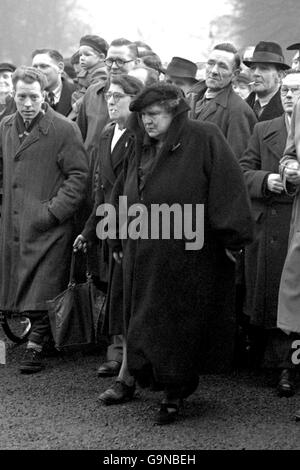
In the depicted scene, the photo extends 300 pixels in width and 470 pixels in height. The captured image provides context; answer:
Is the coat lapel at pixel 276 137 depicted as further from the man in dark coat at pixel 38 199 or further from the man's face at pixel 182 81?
the man's face at pixel 182 81

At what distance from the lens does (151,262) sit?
648 cm

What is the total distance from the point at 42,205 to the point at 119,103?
3.65ft

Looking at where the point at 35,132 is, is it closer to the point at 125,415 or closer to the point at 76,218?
the point at 76,218

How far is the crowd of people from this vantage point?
6.46m

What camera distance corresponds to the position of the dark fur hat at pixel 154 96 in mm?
6445

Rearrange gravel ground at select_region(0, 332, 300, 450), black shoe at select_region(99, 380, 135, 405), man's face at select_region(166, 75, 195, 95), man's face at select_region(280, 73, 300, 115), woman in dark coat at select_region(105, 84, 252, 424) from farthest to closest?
man's face at select_region(166, 75, 195, 95) < man's face at select_region(280, 73, 300, 115) < black shoe at select_region(99, 380, 135, 405) < woman in dark coat at select_region(105, 84, 252, 424) < gravel ground at select_region(0, 332, 300, 450)

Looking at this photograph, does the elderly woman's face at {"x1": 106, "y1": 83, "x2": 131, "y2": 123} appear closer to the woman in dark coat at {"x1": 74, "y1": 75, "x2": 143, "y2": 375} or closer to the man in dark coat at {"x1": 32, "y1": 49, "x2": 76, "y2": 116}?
the woman in dark coat at {"x1": 74, "y1": 75, "x2": 143, "y2": 375}

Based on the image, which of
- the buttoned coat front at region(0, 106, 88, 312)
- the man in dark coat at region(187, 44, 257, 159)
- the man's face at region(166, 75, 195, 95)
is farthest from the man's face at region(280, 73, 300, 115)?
the man's face at region(166, 75, 195, 95)

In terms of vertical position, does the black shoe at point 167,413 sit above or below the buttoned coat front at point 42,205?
below

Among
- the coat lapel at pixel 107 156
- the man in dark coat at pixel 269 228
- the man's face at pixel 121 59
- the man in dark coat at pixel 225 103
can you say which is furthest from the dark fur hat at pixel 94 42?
the man in dark coat at pixel 269 228

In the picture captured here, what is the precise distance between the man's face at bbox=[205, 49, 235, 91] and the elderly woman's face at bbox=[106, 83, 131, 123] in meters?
1.24

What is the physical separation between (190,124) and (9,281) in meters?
2.31

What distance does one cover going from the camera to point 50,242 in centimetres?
807

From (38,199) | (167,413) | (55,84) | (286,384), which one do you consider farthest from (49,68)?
(167,413)
